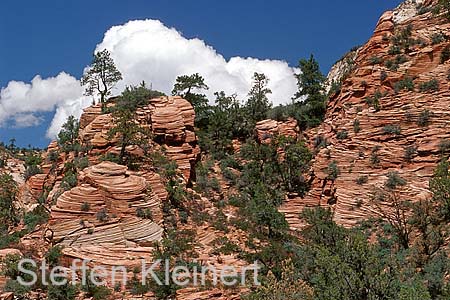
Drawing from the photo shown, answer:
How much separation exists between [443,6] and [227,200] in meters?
22.6

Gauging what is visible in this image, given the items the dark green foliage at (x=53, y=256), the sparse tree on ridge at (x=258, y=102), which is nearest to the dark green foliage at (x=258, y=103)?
the sparse tree on ridge at (x=258, y=102)

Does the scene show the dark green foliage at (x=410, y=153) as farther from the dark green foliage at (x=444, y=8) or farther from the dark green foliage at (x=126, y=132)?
the dark green foliage at (x=126, y=132)

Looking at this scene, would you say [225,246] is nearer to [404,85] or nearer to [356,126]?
[356,126]

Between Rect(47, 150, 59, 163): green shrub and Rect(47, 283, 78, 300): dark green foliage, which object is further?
Rect(47, 150, 59, 163): green shrub

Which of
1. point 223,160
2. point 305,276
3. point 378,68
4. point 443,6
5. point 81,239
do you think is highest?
point 443,6

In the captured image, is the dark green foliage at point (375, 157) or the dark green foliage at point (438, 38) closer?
the dark green foliage at point (375, 157)

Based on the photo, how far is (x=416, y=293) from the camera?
13.2m

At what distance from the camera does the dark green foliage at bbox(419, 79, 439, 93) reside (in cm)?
3081

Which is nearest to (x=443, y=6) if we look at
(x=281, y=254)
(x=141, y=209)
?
(x=281, y=254)

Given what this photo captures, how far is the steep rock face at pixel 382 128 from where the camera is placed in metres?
27.8

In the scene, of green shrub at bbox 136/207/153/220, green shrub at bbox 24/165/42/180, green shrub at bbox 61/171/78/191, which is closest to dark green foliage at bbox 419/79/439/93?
green shrub at bbox 136/207/153/220

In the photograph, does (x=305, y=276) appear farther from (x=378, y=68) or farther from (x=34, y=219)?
(x=378, y=68)

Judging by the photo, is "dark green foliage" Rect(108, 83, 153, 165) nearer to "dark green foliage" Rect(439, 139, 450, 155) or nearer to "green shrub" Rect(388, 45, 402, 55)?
"dark green foliage" Rect(439, 139, 450, 155)

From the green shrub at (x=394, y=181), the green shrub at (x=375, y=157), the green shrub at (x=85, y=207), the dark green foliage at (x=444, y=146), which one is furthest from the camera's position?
the green shrub at (x=375, y=157)
